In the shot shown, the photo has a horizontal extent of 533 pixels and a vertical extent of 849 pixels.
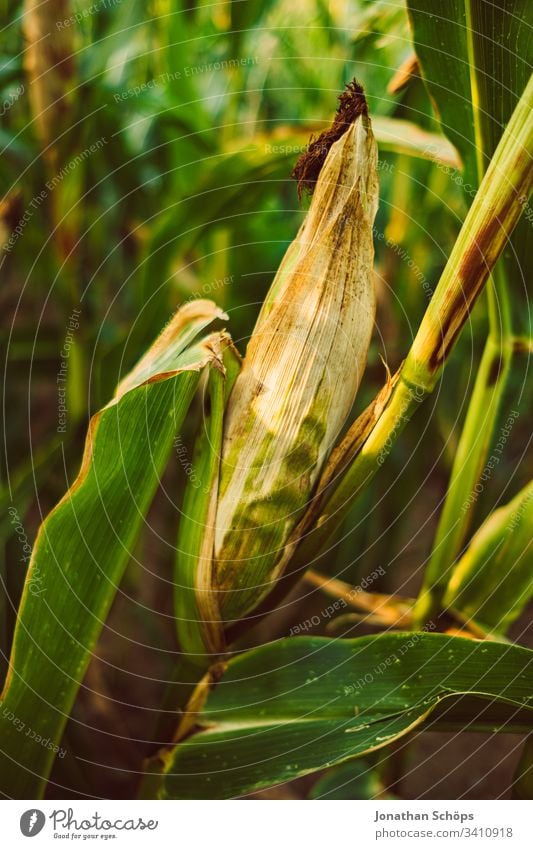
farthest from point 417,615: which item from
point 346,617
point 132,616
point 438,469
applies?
point 132,616

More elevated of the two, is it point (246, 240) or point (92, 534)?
point (246, 240)

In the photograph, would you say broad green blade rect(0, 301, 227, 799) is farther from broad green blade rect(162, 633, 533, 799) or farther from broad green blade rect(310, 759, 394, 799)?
broad green blade rect(310, 759, 394, 799)

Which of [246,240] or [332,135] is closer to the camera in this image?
[332,135]

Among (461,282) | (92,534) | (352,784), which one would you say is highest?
(461,282)

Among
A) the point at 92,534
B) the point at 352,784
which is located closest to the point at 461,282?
the point at 92,534

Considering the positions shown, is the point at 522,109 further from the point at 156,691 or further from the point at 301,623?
the point at 156,691

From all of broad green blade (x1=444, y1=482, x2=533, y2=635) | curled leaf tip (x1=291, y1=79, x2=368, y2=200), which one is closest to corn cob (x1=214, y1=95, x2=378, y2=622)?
curled leaf tip (x1=291, y1=79, x2=368, y2=200)

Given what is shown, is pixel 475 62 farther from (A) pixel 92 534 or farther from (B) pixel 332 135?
(A) pixel 92 534
